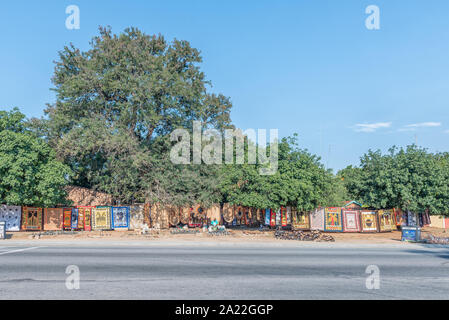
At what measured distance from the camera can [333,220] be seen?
91.0 ft

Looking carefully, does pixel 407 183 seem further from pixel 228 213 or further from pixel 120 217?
pixel 120 217

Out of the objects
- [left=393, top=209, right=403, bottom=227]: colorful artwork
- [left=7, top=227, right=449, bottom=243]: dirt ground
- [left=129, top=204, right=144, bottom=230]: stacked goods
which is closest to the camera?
[left=7, top=227, right=449, bottom=243]: dirt ground

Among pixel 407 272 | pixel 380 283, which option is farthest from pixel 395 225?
pixel 380 283

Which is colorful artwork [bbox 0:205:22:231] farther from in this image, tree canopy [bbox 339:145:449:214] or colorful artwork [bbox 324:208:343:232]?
tree canopy [bbox 339:145:449:214]

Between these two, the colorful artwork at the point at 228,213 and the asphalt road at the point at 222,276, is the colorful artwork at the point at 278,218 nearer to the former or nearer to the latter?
the colorful artwork at the point at 228,213

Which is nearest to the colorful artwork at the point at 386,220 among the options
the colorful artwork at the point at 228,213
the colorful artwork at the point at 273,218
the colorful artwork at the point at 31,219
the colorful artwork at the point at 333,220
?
the colorful artwork at the point at 333,220

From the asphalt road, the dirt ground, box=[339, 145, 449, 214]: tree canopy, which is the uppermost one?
box=[339, 145, 449, 214]: tree canopy

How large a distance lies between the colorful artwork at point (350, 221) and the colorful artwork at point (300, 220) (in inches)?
112

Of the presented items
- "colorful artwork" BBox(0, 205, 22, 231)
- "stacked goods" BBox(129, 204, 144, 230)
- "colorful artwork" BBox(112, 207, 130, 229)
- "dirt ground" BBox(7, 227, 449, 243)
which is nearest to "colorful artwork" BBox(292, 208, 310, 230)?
"dirt ground" BBox(7, 227, 449, 243)

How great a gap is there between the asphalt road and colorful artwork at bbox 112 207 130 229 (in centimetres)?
1384

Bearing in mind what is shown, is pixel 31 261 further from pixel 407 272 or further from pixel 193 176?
pixel 193 176

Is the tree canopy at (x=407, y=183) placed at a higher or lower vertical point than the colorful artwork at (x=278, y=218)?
Answer: higher

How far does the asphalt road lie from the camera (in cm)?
808

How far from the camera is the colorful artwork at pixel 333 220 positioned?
1085 inches
